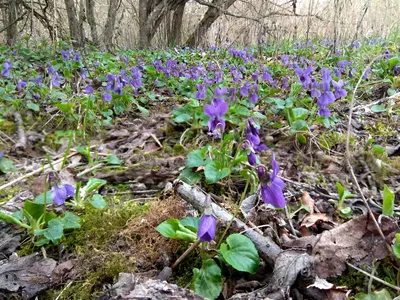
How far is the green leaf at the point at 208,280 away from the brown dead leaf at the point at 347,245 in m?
0.28

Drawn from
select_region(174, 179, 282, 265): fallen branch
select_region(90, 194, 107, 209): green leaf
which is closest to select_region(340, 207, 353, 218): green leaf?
select_region(174, 179, 282, 265): fallen branch

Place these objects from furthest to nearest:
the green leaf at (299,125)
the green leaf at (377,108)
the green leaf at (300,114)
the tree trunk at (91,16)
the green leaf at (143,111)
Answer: the tree trunk at (91,16)
the green leaf at (143,111)
the green leaf at (377,108)
the green leaf at (300,114)
the green leaf at (299,125)

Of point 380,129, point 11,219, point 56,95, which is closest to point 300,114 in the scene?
A: point 380,129

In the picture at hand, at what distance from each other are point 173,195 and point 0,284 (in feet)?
2.21

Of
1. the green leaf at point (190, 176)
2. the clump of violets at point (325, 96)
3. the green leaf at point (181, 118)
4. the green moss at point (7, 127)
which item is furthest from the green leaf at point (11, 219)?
the clump of violets at point (325, 96)

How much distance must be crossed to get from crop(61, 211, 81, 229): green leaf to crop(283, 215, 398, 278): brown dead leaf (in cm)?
73

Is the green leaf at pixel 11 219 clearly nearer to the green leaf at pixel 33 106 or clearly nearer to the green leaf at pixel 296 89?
the green leaf at pixel 33 106

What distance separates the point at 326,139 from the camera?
2.50 metres

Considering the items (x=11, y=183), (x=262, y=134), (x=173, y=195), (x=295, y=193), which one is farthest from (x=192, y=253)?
(x=262, y=134)

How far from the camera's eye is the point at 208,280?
3.71ft

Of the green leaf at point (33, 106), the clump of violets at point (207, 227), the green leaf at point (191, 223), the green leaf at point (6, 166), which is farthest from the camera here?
the green leaf at point (33, 106)

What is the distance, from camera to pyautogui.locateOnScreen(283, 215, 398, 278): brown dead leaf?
1.20 metres

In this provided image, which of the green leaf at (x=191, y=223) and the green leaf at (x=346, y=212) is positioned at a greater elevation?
the green leaf at (x=191, y=223)

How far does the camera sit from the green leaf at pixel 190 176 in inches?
70.4
